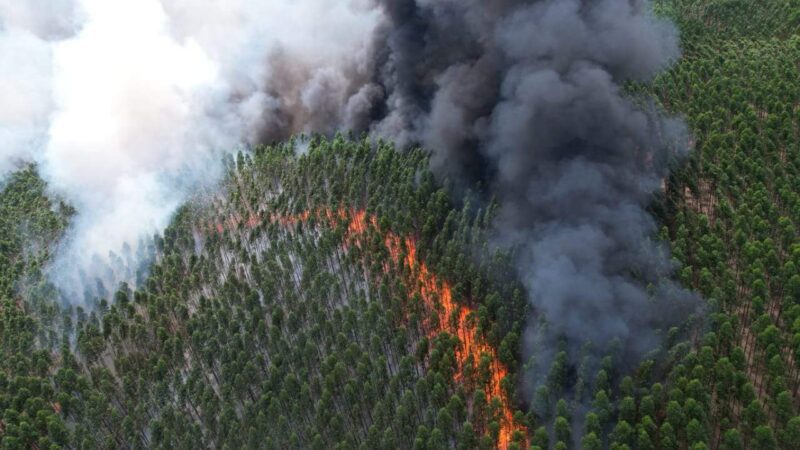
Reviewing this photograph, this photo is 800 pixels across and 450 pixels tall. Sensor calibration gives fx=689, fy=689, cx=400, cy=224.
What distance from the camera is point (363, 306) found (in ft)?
238

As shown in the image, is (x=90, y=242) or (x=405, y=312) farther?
(x=90, y=242)

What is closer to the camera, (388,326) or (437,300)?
(388,326)

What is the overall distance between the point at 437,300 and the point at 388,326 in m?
6.12

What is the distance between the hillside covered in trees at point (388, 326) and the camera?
57562 mm

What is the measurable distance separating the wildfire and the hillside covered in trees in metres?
0.31

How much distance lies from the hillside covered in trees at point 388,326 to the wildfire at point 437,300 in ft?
1.02

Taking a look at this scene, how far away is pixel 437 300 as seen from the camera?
2849 inches

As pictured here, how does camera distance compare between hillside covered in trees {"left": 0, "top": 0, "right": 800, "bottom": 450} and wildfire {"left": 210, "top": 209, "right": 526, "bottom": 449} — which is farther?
wildfire {"left": 210, "top": 209, "right": 526, "bottom": 449}

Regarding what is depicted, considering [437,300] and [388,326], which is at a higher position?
[437,300]

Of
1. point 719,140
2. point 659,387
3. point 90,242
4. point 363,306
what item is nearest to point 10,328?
point 90,242

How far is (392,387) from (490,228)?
25.1 m

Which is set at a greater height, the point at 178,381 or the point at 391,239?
the point at 391,239

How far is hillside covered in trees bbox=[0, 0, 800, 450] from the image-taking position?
57562mm

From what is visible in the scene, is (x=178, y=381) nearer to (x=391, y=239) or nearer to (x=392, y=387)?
(x=392, y=387)
